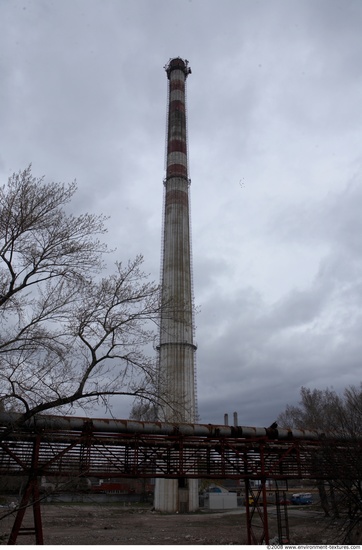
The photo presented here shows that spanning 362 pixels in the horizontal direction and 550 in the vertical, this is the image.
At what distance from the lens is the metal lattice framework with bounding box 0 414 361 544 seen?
38.7 ft

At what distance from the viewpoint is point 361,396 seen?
18219 mm

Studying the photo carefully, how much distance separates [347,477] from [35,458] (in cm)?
966

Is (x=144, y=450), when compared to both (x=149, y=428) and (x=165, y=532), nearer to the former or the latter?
(x=149, y=428)

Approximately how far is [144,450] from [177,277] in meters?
21.4

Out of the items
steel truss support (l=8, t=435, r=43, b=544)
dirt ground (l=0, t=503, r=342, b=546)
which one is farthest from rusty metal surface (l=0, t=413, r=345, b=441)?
dirt ground (l=0, t=503, r=342, b=546)

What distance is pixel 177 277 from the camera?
3444 centimetres

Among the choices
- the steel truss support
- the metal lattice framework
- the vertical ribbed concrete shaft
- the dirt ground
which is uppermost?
the vertical ribbed concrete shaft

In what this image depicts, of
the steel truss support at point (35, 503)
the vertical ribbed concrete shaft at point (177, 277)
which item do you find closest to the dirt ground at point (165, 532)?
the vertical ribbed concrete shaft at point (177, 277)

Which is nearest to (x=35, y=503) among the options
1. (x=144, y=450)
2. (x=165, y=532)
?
(x=144, y=450)

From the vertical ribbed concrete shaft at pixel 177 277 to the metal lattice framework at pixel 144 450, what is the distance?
13062mm

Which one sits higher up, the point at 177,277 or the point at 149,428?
the point at 177,277

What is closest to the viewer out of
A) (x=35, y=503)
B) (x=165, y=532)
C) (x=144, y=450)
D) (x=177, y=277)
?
(x=35, y=503)

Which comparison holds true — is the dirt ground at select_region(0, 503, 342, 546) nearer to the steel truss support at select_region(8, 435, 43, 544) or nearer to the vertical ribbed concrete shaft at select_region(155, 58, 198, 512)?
the vertical ribbed concrete shaft at select_region(155, 58, 198, 512)

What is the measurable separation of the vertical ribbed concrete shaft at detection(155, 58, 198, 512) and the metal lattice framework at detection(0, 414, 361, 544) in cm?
1306
